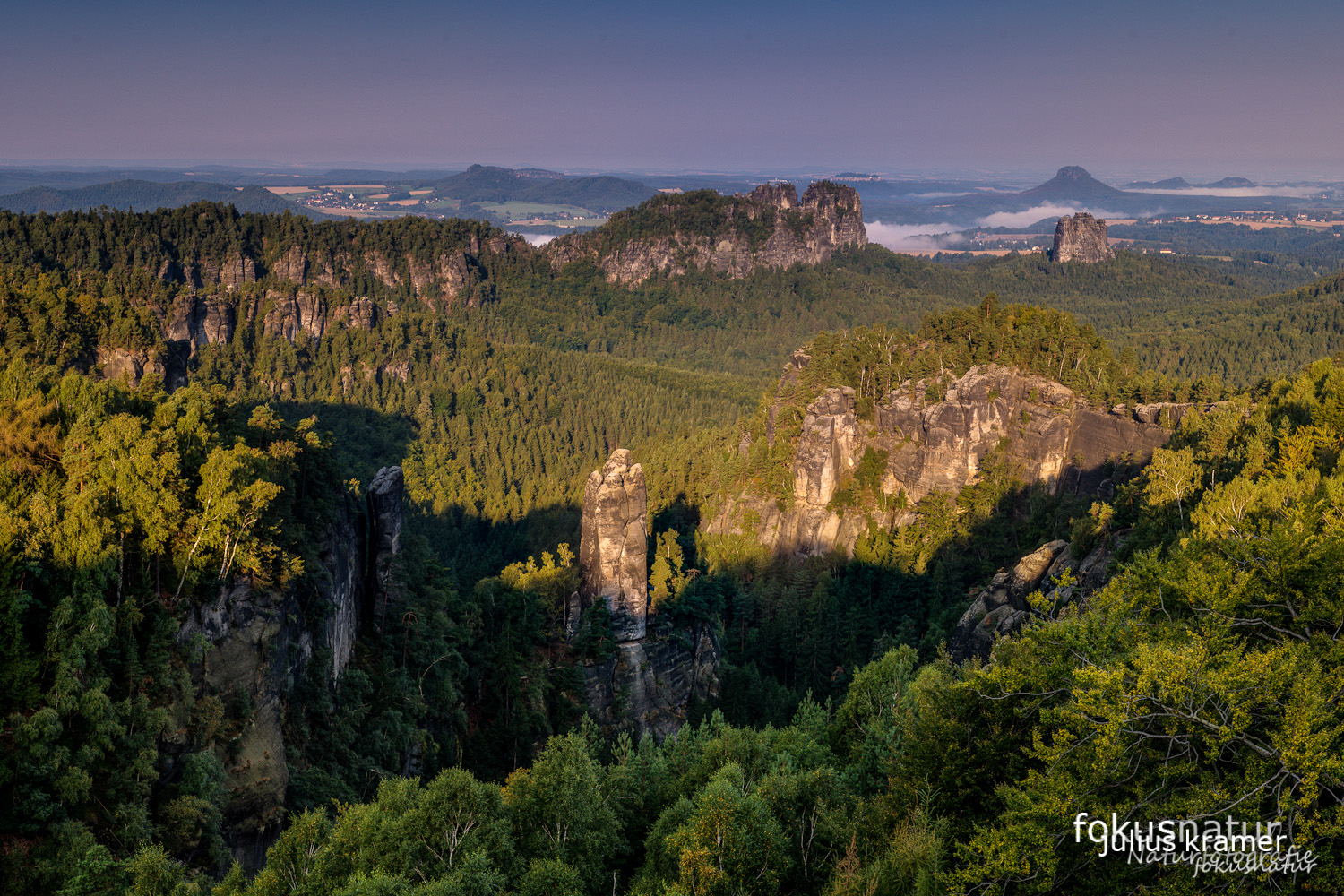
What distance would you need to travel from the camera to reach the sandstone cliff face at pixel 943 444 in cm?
6812

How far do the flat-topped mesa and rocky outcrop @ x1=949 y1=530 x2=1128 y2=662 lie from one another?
19.6 m

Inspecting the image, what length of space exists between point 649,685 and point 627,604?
515 centimetres

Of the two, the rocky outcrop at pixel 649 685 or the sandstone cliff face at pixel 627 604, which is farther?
the sandstone cliff face at pixel 627 604

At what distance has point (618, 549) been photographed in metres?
51.8

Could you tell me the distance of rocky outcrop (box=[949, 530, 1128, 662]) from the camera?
1742 inches

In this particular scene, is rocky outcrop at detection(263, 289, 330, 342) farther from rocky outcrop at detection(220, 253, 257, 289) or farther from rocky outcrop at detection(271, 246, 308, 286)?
rocky outcrop at detection(271, 246, 308, 286)

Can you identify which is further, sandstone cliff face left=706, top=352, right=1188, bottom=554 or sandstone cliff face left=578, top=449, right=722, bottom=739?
sandstone cliff face left=706, top=352, right=1188, bottom=554

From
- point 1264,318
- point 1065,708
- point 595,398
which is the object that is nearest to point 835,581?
point 1065,708

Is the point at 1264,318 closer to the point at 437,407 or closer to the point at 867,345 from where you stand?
the point at 867,345

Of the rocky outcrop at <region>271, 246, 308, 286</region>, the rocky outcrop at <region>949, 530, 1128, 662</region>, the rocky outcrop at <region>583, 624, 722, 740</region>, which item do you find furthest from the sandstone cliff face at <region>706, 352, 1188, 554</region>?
the rocky outcrop at <region>271, 246, 308, 286</region>

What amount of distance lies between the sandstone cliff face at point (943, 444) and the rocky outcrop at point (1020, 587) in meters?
18.4

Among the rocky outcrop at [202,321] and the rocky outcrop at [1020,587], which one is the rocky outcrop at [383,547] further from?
the rocky outcrop at [202,321]

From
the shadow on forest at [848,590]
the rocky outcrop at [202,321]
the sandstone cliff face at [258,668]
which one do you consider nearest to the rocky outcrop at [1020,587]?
Result: the shadow on forest at [848,590]

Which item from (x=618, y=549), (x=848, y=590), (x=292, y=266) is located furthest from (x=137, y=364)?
(x=292, y=266)
